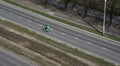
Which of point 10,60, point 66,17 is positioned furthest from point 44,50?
point 66,17

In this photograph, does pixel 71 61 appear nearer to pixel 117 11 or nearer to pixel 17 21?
pixel 17 21

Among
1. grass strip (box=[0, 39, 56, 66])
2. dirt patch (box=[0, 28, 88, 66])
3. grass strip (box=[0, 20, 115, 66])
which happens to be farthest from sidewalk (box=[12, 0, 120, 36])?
grass strip (box=[0, 39, 56, 66])

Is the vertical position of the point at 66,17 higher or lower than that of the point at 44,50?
lower

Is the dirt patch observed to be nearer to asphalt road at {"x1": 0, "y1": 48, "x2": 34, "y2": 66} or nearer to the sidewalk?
asphalt road at {"x1": 0, "y1": 48, "x2": 34, "y2": 66}

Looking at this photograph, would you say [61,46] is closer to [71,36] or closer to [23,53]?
[71,36]

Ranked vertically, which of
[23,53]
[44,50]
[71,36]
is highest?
[23,53]

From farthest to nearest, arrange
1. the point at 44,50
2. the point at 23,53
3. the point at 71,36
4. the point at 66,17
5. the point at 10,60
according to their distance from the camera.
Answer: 1. the point at 66,17
2. the point at 71,36
3. the point at 44,50
4. the point at 23,53
5. the point at 10,60

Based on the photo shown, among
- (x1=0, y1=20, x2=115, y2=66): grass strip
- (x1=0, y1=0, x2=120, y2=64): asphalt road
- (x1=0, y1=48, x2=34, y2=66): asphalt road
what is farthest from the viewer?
(x1=0, y1=0, x2=120, y2=64): asphalt road
